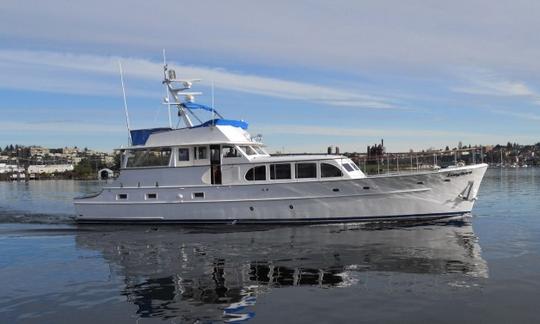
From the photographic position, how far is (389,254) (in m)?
14.1

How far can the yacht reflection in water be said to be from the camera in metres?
10.4

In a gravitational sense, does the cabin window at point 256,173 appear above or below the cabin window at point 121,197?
above

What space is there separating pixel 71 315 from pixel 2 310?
1537 mm

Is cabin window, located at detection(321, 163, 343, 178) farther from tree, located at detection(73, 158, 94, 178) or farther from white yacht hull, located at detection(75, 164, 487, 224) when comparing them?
tree, located at detection(73, 158, 94, 178)

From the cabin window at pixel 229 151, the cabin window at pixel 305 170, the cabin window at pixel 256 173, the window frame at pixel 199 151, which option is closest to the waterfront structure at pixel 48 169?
the window frame at pixel 199 151

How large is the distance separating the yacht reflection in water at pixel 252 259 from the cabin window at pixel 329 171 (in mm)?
1990

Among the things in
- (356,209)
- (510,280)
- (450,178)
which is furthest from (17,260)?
(450,178)

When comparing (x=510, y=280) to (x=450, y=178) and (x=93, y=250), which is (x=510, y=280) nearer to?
(x=450, y=178)

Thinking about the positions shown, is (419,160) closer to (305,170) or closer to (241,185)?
(305,170)

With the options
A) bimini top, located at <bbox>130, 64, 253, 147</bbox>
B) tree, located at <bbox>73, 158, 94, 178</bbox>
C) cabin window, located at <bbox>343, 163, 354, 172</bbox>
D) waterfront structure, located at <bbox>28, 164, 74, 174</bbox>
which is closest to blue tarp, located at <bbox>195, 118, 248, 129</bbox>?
bimini top, located at <bbox>130, 64, 253, 147</bbox>

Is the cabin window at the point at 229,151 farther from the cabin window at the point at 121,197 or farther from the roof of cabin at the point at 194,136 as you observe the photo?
the cabin window at the point at 121,197

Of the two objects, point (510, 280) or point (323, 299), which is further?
point (510, 280)

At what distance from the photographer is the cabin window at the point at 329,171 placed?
1992 cm

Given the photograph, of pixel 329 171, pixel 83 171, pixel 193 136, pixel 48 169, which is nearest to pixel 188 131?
pixel 193 136
